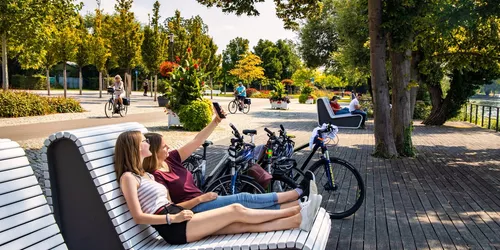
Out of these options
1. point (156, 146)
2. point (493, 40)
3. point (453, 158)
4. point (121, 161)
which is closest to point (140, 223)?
point (121, 161)

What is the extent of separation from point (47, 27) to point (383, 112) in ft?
53.7

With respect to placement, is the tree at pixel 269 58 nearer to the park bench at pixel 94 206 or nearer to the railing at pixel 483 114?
the railing at pixel 483 114

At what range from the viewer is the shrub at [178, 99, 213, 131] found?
49.2ft

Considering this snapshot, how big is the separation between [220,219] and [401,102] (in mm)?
8535

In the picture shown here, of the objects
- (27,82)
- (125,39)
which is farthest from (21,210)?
(27,82)

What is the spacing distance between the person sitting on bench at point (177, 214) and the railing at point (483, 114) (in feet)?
59.7

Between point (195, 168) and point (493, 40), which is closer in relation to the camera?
point (195, 168)

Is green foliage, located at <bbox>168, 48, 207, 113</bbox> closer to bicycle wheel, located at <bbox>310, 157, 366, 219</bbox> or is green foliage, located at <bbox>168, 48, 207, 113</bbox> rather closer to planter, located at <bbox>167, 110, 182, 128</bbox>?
planter, located at <bbox>167, 110, 182, 128</bbox>

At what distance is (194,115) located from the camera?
1502 cm

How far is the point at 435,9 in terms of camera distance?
9.63 metres

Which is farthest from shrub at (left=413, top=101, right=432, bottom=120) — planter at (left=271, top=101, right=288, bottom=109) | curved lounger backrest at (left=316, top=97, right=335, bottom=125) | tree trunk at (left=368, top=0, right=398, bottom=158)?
tree trunk at (left=368, top=0, right=398, bottom=158)

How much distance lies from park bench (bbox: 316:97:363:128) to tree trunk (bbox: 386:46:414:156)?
6283 millimetres

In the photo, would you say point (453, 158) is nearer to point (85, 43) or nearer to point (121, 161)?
point (121, 161)

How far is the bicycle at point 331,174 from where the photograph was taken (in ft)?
18.2
